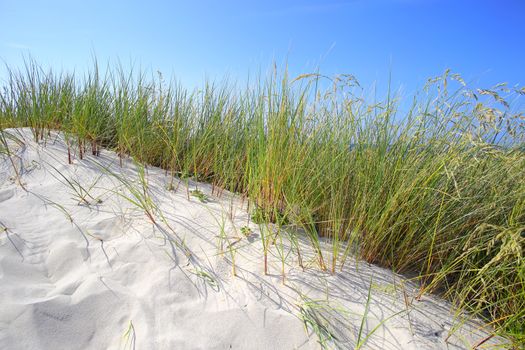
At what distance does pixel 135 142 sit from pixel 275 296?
2244mm

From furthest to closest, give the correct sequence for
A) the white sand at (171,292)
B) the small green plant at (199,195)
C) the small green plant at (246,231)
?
1. the small green plant at (199,195)
2. the small green plant at (246,231)
3. the white sand at (171,292)

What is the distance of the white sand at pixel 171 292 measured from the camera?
1392 millimetres

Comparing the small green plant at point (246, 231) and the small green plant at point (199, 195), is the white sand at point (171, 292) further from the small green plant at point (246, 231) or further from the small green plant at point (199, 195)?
the small green plant at point (199, 195)

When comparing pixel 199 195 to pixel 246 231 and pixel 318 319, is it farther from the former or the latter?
pixel 318 319

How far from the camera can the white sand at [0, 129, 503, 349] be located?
139 centimetres

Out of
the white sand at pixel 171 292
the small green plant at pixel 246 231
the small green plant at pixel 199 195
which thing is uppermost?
the small green plant at pixel 199 195

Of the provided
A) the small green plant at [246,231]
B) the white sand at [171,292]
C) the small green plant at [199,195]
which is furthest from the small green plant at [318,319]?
the small green plant at [199,195]

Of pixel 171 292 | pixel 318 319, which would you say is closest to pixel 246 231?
pixel 171 292

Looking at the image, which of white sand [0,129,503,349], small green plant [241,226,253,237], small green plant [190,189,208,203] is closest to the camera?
white sand [0,129,503,349]

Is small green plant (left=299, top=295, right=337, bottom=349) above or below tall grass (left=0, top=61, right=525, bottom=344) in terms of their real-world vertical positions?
below

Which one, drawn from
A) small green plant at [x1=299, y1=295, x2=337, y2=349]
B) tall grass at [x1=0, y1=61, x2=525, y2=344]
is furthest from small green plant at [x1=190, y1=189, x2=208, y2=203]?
small green plant at [x1=299, y1=295, x2=337, y2=349]

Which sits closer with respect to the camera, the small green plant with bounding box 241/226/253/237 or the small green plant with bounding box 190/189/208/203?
the small green plant with bounding box 241/226/253/237

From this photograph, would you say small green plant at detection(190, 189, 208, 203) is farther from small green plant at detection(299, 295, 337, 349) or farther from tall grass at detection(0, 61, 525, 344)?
small green plant at detection(299, 295, 337, 349)

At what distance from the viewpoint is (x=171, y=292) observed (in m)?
1.59
